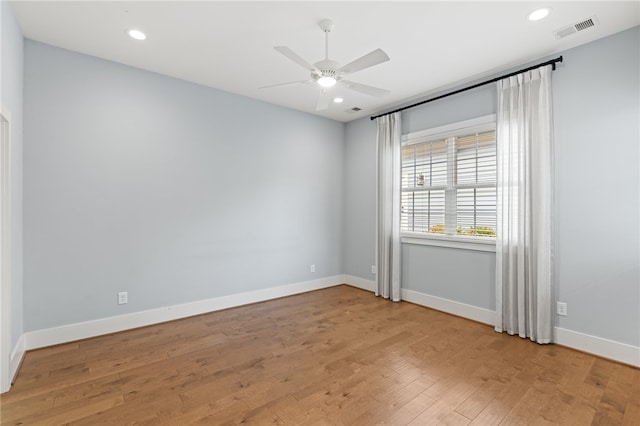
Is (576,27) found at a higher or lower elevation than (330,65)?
higher

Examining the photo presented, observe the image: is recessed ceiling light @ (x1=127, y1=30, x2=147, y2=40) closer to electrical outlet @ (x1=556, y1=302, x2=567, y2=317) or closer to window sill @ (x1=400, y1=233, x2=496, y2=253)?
window sill @ (x1=400, y1=233, x2=496, y2=253)

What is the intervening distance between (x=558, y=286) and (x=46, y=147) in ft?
→ 17.2

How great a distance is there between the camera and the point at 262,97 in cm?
442

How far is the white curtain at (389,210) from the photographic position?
4.61m

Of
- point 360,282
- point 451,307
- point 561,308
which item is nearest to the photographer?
point 561,308

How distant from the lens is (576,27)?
2.67 metres

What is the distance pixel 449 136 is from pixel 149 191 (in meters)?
3.82

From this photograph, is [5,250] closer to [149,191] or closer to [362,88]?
[149,191]

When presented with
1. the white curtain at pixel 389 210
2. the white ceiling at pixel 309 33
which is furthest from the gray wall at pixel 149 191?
the white curtain at pixel 389 210

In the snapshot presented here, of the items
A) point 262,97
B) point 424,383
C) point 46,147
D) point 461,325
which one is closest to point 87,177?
point 46,147

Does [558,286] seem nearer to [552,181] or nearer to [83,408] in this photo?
[552,181]

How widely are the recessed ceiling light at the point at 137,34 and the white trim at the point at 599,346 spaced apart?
4904 millimetres

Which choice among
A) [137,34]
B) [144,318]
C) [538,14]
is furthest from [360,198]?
[137,34]

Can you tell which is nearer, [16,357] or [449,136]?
[16,357]
